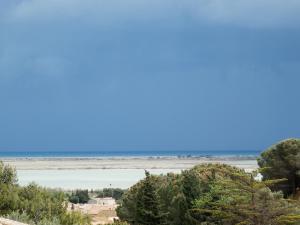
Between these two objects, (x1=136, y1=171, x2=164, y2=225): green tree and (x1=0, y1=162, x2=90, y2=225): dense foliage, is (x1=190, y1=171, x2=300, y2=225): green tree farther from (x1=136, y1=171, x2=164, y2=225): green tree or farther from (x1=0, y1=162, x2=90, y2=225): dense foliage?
(x1=0, y1=162, x2=90, y2=225): dense foliage

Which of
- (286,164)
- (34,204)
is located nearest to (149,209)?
(34,204)

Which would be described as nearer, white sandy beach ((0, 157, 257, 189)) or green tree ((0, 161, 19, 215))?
green tree ((0, 161, 19, 215))

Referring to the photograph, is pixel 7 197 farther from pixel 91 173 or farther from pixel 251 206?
pixel 91 173

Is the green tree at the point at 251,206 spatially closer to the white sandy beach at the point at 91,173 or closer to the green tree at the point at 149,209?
the green tree at the point at 149,209

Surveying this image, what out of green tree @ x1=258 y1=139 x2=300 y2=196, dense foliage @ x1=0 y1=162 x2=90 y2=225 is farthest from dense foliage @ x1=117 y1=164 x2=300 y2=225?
green tree @ x1=258 y1=139 x2=300 y2=196

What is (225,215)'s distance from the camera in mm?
27141

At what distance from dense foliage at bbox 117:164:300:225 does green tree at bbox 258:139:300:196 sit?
7.26 meters

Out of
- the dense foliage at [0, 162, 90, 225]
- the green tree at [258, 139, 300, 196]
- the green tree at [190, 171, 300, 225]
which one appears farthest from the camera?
the green tree at [258, 139, 300, 196]

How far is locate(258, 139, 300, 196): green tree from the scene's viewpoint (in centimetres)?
4834

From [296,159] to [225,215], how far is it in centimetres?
2258

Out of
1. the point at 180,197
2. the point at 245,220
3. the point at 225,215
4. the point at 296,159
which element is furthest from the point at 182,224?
the point at 296,159

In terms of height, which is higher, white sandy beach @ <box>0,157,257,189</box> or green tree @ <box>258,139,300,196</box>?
green tree @ <box>258,139,300,196</box>

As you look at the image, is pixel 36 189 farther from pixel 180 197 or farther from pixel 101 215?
pixel 101 215

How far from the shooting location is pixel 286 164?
49.0 metres
